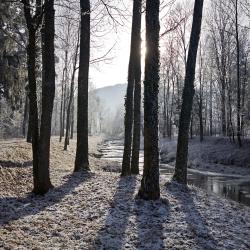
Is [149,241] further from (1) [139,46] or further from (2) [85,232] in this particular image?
(1) [139,46]

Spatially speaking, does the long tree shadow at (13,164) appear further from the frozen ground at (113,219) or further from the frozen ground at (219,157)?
the frozen ground at (219,157)

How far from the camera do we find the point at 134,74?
51.6 feet

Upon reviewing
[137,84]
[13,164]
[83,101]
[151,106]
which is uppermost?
[137,84]

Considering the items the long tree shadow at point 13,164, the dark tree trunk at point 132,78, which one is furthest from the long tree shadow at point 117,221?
the long tree shadow at point 13,164

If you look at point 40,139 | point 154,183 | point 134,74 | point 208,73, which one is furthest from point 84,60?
point 208,73

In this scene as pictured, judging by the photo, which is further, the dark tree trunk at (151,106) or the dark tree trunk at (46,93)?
the dark tree trunk at (46,93)

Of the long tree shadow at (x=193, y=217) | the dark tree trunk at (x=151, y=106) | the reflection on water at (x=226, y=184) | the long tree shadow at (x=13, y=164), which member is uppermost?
the dark tree trunk at (x=151, y=106)

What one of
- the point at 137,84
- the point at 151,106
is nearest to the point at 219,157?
the point at 137,84

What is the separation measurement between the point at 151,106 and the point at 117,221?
329 cm

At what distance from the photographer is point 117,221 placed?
28.8 feet

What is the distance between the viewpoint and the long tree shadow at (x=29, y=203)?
8875 millimetres

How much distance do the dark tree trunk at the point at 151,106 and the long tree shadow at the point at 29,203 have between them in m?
2.38

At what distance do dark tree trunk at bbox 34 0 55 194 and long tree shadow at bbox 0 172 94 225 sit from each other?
37 centimetres

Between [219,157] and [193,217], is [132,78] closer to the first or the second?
[193,217]
